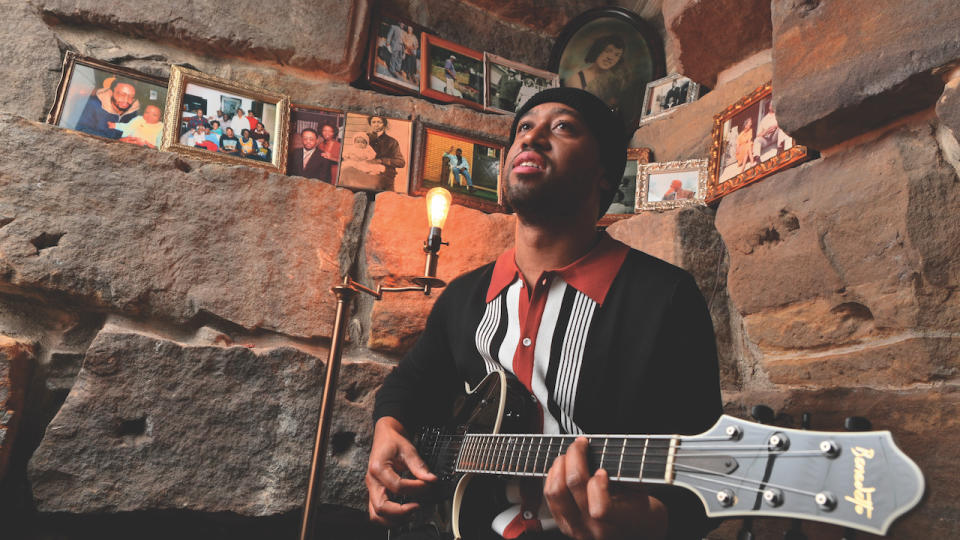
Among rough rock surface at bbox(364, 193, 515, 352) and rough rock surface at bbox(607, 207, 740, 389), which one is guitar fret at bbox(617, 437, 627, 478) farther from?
rough rock surface at bbox(364, 193, 515, 352)

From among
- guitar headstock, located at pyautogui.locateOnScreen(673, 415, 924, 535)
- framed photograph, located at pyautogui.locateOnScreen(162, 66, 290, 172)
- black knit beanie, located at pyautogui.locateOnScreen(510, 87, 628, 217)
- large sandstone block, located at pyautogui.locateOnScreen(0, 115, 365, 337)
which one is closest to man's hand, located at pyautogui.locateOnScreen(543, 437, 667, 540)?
guitar headstock, located at pyautogui.locateOnScreen(673, 415, 924, 535)

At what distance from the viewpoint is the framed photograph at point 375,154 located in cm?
201

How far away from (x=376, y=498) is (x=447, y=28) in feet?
6.51

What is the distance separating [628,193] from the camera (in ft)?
7.02

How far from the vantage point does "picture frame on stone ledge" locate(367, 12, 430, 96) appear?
2174 mm

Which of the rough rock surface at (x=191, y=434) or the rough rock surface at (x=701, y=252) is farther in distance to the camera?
the rough rock surface at (x=701, y=252)

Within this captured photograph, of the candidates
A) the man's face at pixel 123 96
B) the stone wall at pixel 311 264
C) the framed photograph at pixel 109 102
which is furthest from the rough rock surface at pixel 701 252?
the man's face at pixel 123 96

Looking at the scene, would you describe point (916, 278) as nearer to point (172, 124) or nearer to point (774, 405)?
point (774, 405)

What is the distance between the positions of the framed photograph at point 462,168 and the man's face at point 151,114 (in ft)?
2.99

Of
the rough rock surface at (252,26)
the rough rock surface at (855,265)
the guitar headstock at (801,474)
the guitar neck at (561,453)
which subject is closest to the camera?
the guitar headstock at (801,474)

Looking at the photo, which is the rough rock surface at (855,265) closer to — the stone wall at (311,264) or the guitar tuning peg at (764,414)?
the stone wall at (311,264)

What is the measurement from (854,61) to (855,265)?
1.44ft

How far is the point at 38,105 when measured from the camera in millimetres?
1726

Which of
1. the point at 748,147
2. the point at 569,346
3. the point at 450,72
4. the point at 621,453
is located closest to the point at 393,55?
the point at 450,72
